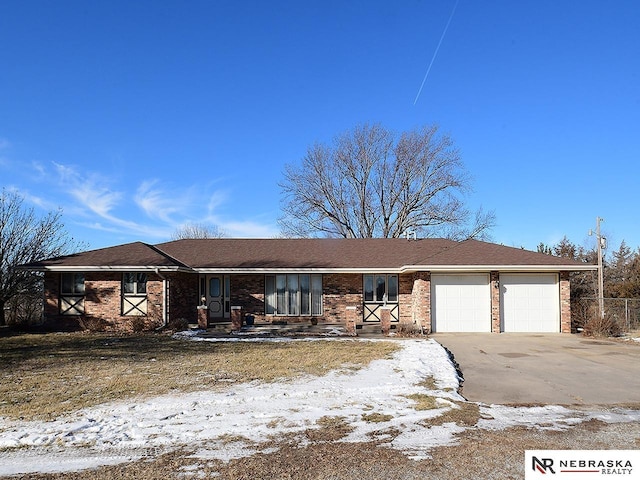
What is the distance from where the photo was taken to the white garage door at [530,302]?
1745 cm

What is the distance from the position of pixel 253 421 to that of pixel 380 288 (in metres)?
14.3

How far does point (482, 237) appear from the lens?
3450cm

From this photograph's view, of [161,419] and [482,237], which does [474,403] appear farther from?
[482,237]

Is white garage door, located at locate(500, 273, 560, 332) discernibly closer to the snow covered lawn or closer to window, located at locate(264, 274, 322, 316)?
window, located at locate(264, 274, 322, 316)

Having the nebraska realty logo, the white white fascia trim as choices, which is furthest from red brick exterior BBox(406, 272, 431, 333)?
the nebraska realty logo

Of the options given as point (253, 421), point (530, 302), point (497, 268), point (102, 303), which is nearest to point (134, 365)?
point (253, 421)

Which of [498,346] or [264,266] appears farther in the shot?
[264,266]

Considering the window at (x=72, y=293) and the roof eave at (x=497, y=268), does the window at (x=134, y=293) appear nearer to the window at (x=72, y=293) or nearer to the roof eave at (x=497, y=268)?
the window at (x=72, y=293)

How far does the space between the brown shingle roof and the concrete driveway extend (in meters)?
2.78

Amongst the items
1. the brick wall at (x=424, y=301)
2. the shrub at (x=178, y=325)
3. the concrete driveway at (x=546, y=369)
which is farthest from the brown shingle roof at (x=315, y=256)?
the concrete driveway at (x=546, y=369)

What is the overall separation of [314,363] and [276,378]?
1765mm

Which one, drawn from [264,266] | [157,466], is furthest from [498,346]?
[157,466]

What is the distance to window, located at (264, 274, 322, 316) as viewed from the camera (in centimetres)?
1998

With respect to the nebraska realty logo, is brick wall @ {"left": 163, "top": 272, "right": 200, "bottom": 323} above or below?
above
